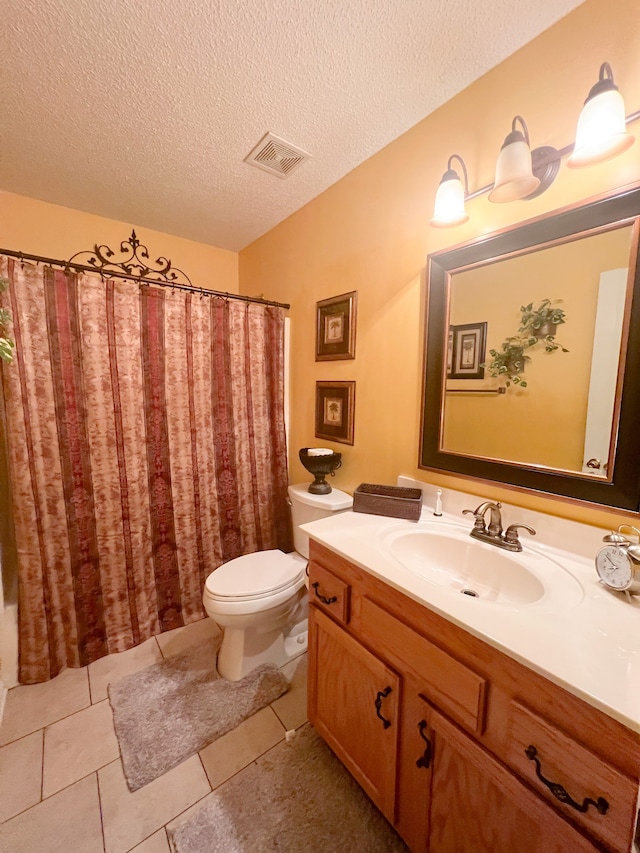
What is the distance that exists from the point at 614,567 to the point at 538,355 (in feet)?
2.03

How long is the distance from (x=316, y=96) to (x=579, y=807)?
2.00 meters

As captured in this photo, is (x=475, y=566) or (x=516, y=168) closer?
(x=516, y=168)

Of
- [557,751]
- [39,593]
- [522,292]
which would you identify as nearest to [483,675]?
[557,751]

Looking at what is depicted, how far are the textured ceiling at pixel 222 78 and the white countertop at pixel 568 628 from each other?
5.14ft

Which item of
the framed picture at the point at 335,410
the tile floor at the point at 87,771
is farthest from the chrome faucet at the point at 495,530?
the tile floor at the point at 87,771

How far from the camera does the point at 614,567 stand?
0.81 m

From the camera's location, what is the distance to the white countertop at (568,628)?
0.56 metres

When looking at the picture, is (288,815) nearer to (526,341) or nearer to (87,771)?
(87,771)

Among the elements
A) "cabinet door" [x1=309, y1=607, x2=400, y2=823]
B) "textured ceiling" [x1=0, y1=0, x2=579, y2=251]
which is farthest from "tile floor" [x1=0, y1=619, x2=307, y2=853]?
"textured ceiling" [x1=0, y1=0, x2=579, y2=251]

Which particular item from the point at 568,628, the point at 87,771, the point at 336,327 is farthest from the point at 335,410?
the point at 87,771

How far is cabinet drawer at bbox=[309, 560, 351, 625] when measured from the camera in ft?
3.41

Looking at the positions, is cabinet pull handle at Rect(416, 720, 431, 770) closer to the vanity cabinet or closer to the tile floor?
the vanity cabinet

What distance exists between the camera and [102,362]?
1603mm

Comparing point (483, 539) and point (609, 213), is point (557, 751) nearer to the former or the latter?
point (483, 539)
